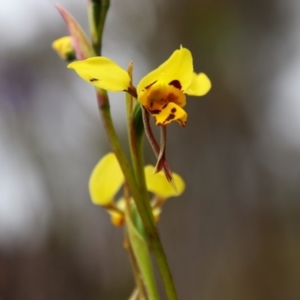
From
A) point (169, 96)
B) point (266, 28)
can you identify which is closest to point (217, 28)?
point (266, 28)

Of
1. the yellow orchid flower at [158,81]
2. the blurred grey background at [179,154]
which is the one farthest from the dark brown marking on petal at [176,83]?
the blurred grey background at [179,154]

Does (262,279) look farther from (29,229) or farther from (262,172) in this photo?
(29,229)

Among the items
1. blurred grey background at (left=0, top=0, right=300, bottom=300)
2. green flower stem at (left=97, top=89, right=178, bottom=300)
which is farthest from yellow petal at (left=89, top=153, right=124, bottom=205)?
blurred grey background at (left=0, top=0, right=300, bottom=300)

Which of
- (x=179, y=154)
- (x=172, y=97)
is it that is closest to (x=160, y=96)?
(x=172, y=97)

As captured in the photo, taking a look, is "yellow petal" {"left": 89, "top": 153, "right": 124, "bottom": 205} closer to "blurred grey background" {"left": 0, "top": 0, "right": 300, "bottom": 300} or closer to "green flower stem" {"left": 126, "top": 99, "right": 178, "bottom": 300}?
"green flower stem" {"left": 126, "top": 99, "right": 178, "bottom": 300}

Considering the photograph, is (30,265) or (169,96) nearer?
(169,96)

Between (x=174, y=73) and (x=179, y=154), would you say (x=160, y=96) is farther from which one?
(x=179, y=154)
